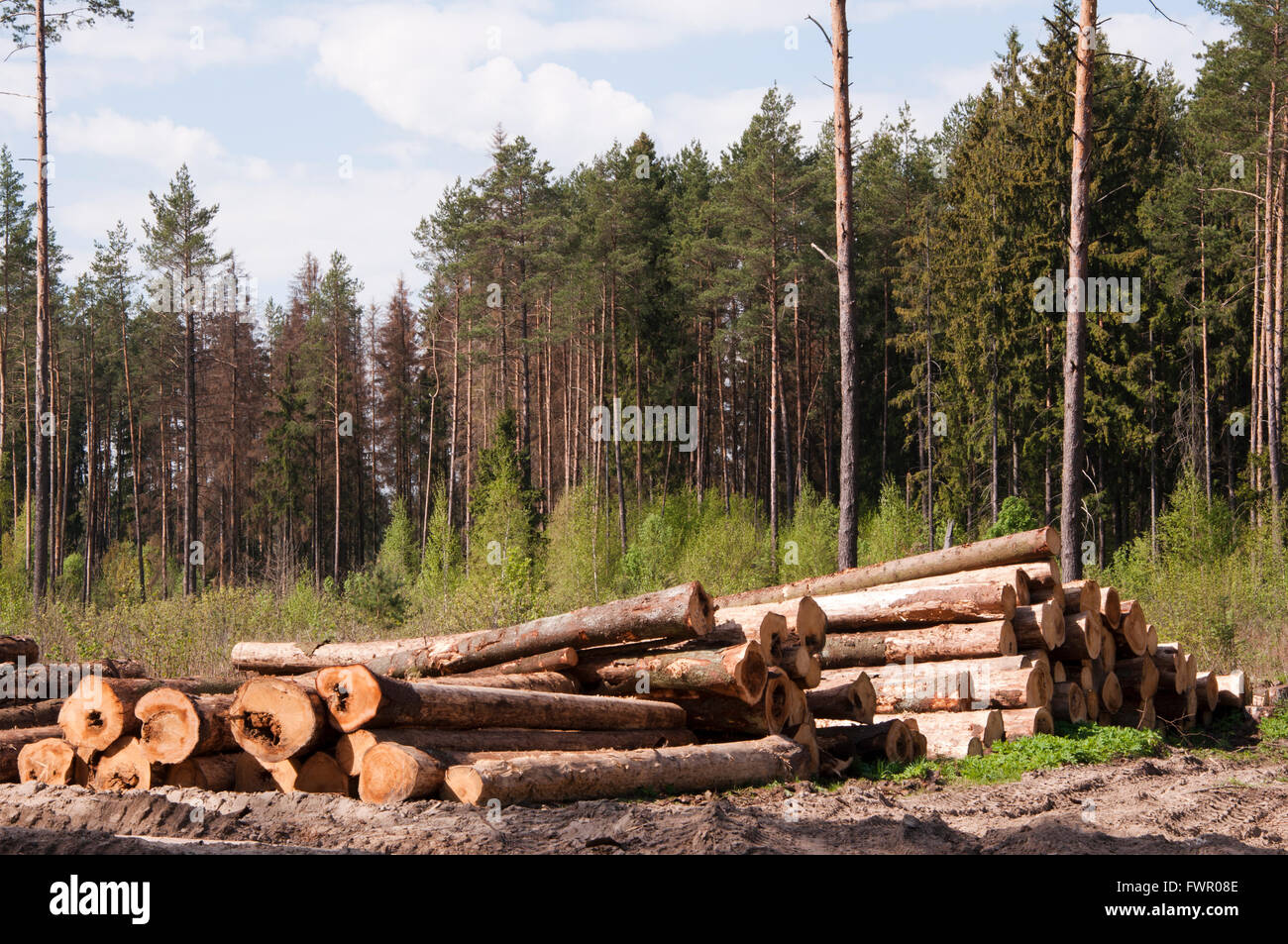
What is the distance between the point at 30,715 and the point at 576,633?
5.09m

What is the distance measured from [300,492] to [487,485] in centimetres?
2250

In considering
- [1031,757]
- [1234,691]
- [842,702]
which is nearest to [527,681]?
[842,702]

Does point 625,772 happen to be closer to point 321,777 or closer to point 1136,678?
point 321,777

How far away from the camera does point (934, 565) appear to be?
40.6ft

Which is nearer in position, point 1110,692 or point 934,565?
point 934,565

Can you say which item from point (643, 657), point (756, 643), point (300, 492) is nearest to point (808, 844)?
point (756, 643)

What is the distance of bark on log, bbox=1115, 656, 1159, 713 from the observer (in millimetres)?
12977

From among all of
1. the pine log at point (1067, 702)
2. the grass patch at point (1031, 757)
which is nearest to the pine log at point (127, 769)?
the grass patch at point (1031, 757)

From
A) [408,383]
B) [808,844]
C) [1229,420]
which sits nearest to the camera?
[808,844]

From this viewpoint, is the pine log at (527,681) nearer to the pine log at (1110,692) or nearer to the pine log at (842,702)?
the pine log at (842,702)

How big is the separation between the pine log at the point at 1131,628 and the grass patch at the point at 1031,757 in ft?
4.75
